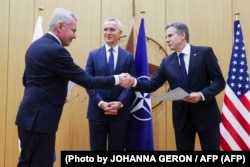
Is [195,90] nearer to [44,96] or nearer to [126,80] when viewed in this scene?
[126,80]

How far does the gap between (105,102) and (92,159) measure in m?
1.18

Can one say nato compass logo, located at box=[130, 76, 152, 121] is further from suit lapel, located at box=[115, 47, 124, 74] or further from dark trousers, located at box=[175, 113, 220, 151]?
dark trousers, located at box=[175, 113, 220, 151]

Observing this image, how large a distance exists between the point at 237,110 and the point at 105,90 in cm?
138

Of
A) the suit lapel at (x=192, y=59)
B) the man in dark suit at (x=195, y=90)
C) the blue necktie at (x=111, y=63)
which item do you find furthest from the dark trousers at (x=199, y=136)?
the blue necktie at (x=111, y=63)

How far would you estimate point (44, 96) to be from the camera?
7.39ft

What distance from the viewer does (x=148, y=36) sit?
3879 mm

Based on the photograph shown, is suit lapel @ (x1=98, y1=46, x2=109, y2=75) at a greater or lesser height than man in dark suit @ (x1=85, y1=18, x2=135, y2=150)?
greater

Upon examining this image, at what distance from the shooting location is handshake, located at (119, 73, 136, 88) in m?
2.76

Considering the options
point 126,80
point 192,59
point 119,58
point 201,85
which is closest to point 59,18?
point 126,80

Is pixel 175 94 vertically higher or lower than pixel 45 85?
lower

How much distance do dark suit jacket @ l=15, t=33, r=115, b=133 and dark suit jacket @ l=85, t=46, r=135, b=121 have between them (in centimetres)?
73

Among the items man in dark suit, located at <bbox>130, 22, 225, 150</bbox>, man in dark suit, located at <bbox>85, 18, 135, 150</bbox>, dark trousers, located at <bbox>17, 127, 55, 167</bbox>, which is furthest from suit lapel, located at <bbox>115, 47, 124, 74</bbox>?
dark trousers, located at <bbox>17, 127, 55, 167</bbox>
